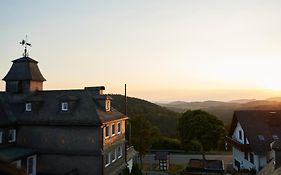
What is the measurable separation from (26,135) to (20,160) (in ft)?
10.5

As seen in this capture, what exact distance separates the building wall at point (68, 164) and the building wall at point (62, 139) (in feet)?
1.74

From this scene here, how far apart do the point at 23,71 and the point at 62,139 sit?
881 centimetres

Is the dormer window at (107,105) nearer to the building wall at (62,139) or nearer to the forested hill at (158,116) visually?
the building wall at (62,139)

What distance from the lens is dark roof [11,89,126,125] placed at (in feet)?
83.5

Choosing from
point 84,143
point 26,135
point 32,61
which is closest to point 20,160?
point 26,135

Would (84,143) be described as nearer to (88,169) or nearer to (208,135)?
(88,169)

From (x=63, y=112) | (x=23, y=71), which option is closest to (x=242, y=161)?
(x=63, y=112)

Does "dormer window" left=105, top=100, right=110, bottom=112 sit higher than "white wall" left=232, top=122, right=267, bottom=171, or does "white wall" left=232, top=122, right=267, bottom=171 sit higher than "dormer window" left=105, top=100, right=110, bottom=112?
"dormer window" left=105, top=100, right=110, bottom=112

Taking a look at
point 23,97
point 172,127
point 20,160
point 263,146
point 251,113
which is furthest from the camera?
point 172,127

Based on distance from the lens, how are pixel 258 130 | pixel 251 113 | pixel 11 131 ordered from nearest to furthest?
pixel 11 131, pixel 258 130, pixel 251 113

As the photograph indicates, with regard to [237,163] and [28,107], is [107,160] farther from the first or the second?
[237,163]

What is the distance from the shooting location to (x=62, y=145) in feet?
84.7

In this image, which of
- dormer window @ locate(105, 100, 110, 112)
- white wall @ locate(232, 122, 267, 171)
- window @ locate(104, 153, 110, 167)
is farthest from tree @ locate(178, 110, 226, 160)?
window @ locate(104, 153, 110, 167)

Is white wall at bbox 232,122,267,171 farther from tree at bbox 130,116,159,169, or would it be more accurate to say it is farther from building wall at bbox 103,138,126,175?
building wall at bbox 103,138,126,175
